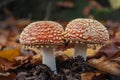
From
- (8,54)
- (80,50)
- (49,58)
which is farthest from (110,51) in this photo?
(8,54)

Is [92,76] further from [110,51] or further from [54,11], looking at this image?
[54,11]

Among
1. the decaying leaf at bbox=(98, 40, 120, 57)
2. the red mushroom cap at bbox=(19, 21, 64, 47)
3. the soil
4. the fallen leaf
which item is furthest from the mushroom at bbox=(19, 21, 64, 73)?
the decaying leaf at bbox=(98, 40, 120, 57)

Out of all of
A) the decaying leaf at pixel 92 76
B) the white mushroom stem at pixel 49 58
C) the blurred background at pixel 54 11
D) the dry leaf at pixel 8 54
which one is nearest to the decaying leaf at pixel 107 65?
the decaying leaf at pixel 92 76

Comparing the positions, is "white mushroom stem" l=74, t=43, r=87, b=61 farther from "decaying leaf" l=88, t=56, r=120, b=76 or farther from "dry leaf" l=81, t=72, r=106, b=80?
"dry leaf" l=81, t=72, r=106, b=80

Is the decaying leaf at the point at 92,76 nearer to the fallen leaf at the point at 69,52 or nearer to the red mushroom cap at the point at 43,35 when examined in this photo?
the red mushroom cap at the point at 43,35

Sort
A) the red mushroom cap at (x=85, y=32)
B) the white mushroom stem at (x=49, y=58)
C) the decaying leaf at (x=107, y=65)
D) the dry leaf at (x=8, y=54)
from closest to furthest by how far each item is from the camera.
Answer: the decaying leaf at (x=107, y=65) → the red mushroom cap at (x=85, y=32) → the white mushroom stem at (x=49, y=58) → the dry leaf at (x=8, y=54)
